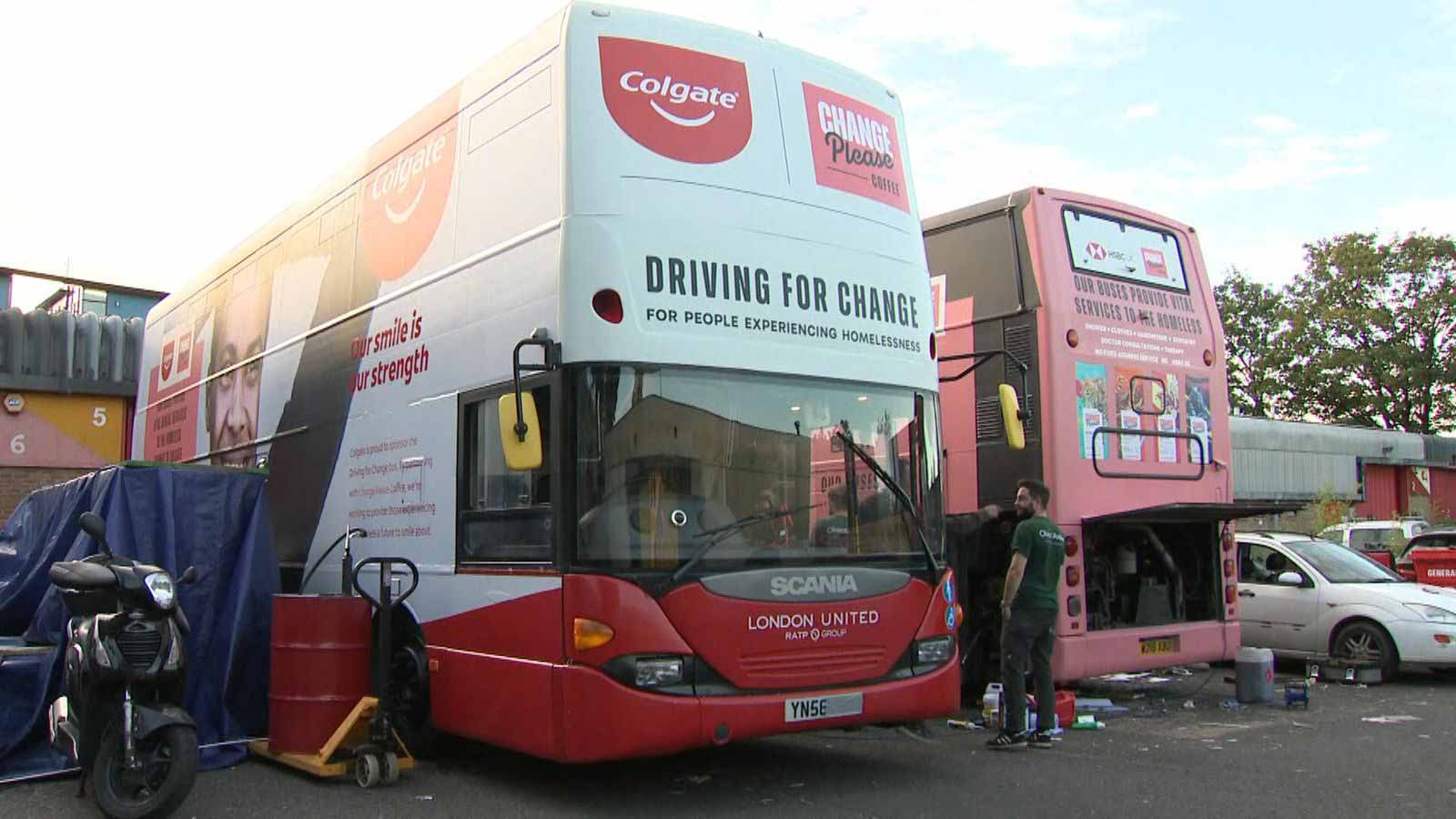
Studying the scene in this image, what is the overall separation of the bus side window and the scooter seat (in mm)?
1837

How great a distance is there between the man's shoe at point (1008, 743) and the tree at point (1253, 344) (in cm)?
4638

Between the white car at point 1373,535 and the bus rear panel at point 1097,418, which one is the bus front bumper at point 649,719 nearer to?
the bus rear panel at point 1097,418

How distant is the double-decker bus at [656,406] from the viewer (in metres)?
6.18

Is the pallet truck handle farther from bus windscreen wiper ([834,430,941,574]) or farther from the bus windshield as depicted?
bus windscreen wiper ([834,430,941,574])

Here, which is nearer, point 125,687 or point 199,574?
point 125,687

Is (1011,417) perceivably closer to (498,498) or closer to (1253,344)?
(498,498)

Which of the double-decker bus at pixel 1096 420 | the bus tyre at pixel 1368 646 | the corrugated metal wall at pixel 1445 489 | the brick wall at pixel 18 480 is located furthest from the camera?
the corrugated metal wall at pixel 1445 489

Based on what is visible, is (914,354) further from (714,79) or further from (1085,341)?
(1085,341)

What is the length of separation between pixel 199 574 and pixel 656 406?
3.75 metres

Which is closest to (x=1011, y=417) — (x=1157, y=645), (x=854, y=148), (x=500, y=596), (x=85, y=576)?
(x=854, y=148)

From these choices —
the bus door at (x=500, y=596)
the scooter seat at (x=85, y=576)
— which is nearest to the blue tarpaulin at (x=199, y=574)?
the scooter seat at (x=85, y=576)

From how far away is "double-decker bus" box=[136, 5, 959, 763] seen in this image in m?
6.18

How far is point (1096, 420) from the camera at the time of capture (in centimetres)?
970

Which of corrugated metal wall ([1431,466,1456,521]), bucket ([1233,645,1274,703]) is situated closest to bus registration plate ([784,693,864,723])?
bucket ([1233,645,1274,703])
